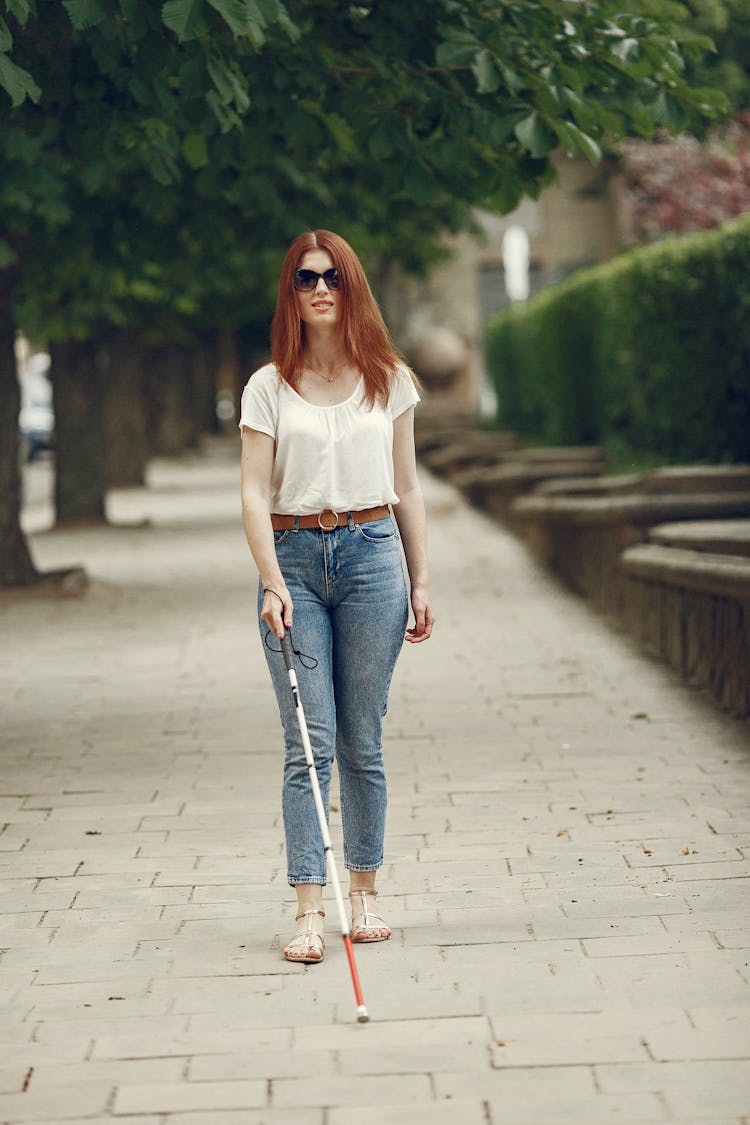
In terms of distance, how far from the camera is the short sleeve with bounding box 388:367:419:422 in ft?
16.9

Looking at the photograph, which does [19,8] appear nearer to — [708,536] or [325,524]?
[325,524]

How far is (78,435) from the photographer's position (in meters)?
20.8

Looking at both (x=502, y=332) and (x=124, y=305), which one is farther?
(x=502, y=332)

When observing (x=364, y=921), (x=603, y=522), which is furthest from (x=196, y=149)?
(x=364, y=921)

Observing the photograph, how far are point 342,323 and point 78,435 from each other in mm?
16101

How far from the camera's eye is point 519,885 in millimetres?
5637

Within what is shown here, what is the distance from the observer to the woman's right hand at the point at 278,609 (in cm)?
488

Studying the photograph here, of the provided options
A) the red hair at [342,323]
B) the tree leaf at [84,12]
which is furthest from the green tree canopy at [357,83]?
the red hair at [342,323]

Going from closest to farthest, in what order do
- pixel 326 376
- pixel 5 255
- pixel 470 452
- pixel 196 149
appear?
pixel 326 376 < pixel 196 149 < pixel 5 255 < pixel 470 452

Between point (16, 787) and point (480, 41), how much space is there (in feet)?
11.9

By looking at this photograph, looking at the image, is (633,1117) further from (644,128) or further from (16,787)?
(644,128)

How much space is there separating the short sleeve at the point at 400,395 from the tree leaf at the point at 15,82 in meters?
2.24

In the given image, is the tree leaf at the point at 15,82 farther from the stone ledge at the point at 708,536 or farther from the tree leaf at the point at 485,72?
the stone ledge at the point at 708,536

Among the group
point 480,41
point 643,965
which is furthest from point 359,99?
point 643,965
